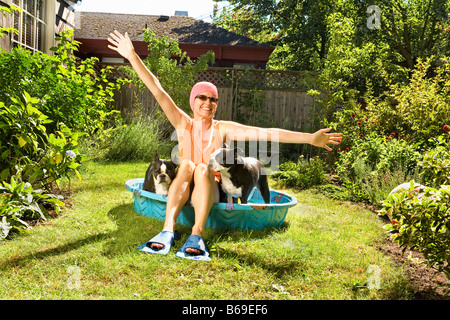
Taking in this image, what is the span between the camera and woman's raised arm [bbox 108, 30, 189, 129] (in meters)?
3.60

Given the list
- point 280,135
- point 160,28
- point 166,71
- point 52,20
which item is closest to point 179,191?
point 280,135

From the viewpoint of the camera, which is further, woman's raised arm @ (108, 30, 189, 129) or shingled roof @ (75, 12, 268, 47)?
shingled roof @ (75, 12, 268, 47)

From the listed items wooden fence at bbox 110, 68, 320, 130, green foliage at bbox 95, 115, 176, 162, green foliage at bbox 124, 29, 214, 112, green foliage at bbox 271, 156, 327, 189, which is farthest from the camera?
wooden fence at bbox 110, 68, 320, 130

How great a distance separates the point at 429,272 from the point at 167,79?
25.6 ft

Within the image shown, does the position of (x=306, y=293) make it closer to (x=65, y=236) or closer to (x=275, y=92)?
(x=65, y=236)

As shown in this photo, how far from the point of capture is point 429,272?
299 cm

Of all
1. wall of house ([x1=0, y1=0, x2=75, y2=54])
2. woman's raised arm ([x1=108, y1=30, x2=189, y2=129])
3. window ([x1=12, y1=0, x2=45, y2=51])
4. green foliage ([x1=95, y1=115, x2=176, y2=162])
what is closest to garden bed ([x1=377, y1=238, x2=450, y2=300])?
woman's raised arm ([x1=108, y1=30, x2=189, y2=129])

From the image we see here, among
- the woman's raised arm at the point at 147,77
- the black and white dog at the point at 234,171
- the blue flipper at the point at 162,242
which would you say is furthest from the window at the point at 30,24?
the blue flipper at the point at 162,242

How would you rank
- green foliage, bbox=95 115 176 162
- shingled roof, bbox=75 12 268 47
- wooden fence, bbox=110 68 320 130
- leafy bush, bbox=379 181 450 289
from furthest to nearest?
1. shingled roof, bbox=75 12 268 47
2. wooden fence, bbox=110 68 320 130
3. green foliage, bbox=95 115 176 162
4. leafy bush, bbox=379 181 450 289

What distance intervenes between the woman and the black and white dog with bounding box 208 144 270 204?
9 cm

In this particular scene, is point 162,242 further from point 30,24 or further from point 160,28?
point 160,28

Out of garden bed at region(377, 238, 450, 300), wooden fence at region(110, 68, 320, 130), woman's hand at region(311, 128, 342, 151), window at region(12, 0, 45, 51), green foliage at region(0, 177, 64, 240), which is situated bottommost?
garden bed at region(377, 238, 450, 300)

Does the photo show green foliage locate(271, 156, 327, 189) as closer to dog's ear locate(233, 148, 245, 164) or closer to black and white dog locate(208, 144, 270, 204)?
black and white dog locate(208, 144, 270, 204)
